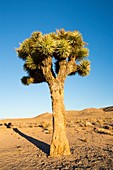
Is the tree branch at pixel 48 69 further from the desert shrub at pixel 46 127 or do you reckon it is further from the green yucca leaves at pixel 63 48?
the desert shrub at pixel 46 127

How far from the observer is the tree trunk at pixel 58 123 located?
447 inches

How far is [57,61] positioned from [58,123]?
3.39m

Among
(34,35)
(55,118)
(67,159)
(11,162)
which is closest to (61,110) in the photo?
(55,118)

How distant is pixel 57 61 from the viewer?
43.5 ft

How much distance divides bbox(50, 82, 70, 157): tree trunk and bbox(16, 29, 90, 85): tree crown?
63cm

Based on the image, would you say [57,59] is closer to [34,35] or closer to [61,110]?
[34,35]

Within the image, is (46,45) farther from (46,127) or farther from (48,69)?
(46,127)

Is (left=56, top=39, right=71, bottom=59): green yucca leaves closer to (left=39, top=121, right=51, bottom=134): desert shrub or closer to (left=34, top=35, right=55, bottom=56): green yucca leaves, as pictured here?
(left=34, top=35, right=55, bottom=56): green yucca leaves

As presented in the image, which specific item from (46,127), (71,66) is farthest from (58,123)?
(46,127)

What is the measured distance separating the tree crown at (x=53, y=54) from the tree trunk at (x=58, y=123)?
0.63 meters

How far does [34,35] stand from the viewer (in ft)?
42.9

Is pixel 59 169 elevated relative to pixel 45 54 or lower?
lower

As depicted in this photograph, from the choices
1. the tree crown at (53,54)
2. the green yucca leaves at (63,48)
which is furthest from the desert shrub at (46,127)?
the green yucca leaves at (63,48)

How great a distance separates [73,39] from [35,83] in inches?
140
